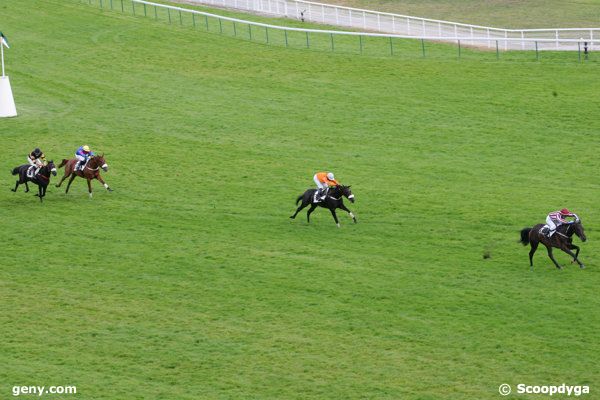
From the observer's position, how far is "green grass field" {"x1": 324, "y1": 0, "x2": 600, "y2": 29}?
2704 inches

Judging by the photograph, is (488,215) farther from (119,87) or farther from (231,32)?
(231,32)

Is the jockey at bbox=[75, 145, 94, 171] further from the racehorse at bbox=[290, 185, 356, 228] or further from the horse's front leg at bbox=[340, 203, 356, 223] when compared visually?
the horse's front leg at bbox=[340, 203, 356, 223]

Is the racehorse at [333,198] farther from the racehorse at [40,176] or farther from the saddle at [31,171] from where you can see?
the saddle at [31,171]

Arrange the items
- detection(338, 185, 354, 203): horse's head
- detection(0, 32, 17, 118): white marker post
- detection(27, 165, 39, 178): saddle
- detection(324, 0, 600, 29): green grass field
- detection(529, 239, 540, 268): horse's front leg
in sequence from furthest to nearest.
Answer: detection(324, 0, 600, 29): green grass field
detection(0, 32, 17, 118): white marker post
detection(27, 165, 39, 178): saddle
detection(338, 185, 354, 203): horse's head
detection(529, 239, 540, 268): horse's front leg

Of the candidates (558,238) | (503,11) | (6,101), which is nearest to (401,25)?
(503,11)

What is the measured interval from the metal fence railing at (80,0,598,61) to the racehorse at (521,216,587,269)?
25.2 metres

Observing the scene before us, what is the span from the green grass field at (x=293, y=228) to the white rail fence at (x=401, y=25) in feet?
11.0

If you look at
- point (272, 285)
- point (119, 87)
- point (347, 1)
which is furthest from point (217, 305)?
point (347, 1)

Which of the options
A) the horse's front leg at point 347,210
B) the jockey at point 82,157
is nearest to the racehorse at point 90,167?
the jockey at point 82,157

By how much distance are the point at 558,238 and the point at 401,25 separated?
122 ft

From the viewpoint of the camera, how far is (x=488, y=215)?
31.8 m

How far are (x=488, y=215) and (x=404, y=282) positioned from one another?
261 inches

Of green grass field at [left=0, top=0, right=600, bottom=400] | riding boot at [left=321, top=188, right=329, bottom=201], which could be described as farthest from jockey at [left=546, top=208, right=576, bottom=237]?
riding boot at [left=321, top=188, right=329, bottom=201]

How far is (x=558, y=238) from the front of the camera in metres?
26.1
